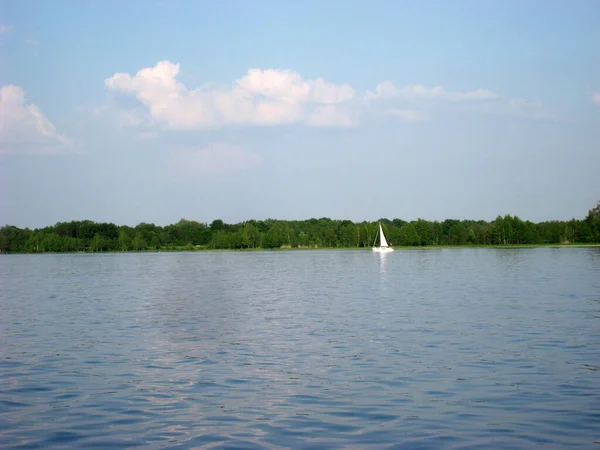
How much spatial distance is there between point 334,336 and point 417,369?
6622 millimetres

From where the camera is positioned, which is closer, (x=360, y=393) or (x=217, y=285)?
(x=360, y=393)

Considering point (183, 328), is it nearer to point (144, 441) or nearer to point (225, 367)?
point (225, 367)

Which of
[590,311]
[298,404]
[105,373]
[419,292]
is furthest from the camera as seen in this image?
[419,292]

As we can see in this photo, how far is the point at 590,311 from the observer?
30.1 metres

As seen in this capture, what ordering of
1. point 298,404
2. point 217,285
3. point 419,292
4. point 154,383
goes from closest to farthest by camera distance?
point 298,404, point 154,383, point 419,292, point 217,285

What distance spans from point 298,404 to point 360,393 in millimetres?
1694

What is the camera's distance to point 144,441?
11820mm

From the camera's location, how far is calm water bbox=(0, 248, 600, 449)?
12172 millimetres

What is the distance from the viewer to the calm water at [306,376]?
1217cm

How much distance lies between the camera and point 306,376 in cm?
1706

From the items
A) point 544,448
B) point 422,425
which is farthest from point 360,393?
point 544,448

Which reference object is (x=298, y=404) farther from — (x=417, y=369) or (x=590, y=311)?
(x=590, y=311)

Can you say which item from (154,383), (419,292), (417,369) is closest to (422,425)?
(417,369)

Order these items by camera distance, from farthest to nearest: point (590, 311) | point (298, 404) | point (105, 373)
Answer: point (590, 311) < point (105, 373) < point (298, 404)
